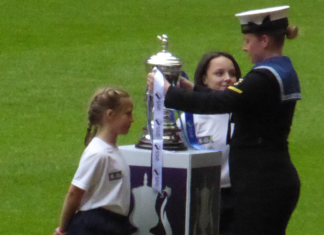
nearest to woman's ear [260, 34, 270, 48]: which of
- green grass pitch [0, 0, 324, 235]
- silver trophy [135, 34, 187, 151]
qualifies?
silver trophy [135, 34, 187, 151]

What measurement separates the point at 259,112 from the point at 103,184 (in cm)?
75

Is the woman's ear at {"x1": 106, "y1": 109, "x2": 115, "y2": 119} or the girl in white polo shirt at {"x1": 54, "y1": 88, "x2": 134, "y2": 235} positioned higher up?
the woman's ear at {"x1": 106, "y1": 109, "x2": 115, "y2": 119}

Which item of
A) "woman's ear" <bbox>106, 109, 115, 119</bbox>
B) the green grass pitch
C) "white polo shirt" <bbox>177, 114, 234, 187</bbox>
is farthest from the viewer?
the green grass pitch

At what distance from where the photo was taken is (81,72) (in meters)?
11.6

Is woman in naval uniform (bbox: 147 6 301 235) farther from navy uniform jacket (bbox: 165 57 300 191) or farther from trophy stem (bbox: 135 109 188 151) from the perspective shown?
trophy stem (bbox: 135 109 188 151)

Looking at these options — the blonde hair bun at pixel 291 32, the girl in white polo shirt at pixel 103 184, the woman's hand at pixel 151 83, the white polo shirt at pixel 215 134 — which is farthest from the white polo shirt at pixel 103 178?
the blonde hair bun at pixel 291 32

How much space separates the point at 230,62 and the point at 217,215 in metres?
0.84

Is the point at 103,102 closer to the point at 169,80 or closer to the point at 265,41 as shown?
the point at 169,80

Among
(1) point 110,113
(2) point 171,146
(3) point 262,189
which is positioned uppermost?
(1) point 110,113

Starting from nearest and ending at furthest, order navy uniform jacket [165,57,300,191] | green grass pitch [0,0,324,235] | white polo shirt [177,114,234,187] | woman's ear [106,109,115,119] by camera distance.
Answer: navy uniform jacket [165,57,300,191] → woman's ear [106,109,115,119] → white polo shirt [177,114,234,187] → green grass pitch [0,0,324,235]

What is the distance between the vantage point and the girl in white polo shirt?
3.63 metres

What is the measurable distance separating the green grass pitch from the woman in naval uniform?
9.29 ft

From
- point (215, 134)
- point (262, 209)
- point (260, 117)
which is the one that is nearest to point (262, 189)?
point (262, 209)

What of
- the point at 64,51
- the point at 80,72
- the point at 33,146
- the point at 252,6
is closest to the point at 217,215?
the point at 33,146
